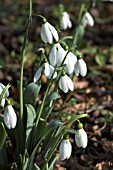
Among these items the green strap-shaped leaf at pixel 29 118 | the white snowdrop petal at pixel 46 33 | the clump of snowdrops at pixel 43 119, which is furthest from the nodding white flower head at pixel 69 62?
the green strap-shaped leaf at pixel 29 118

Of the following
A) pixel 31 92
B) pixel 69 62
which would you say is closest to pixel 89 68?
pixel 31 92

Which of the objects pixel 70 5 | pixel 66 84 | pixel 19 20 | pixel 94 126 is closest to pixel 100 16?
pixel 70 5

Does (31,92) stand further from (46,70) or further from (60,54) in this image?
(60,54)

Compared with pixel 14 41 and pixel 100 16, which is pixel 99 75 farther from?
pixel 100 16

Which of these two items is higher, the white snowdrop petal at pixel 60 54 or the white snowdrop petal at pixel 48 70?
the white snowdrop petal at pixel 60 54

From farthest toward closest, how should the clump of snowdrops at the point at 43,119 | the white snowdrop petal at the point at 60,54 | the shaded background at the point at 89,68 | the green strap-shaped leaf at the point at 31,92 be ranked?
the shaded background at the point at 89,68, the green strap-shaped leaf at the point at 31,92, the white snowdrop petal at the point at 60,54, the clump of snowdrops at the point at 43,119

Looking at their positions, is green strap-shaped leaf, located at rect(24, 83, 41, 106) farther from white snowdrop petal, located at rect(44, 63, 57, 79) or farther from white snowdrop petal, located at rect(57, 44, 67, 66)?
white snowdrop petal, located at rect(57, 44, 67, 66)

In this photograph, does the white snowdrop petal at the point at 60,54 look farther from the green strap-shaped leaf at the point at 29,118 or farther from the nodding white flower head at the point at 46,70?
the green strap-shaped leaf at the point at 29,118
